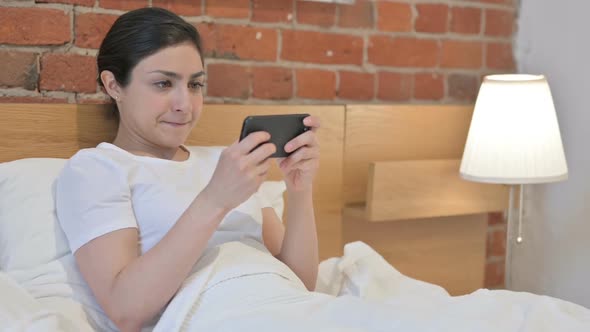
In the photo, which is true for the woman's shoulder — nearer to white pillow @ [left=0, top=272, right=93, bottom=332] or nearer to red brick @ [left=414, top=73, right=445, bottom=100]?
white pillow @ [left=0, top=272, right=93, bottom=332]

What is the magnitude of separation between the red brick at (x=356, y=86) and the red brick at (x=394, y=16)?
5.6 inches

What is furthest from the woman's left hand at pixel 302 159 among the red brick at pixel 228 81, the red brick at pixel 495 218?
the red brick at pixel 495 218

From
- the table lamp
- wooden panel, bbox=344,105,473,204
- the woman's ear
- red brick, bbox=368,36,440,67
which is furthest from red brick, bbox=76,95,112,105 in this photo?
the table lamp

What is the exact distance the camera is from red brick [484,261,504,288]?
232 cm

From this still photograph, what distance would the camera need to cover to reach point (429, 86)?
2.14 m

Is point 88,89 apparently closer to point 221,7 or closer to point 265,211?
point 221,7

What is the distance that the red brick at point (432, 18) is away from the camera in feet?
6.89

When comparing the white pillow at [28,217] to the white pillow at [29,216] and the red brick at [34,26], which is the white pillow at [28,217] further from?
the red brick at [34,26]

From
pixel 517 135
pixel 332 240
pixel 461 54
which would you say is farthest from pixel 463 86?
pixel 332 240

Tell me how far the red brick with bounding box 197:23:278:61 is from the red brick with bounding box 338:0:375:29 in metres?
0.21

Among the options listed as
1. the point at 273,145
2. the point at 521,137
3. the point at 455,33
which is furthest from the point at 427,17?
the point at 273,145

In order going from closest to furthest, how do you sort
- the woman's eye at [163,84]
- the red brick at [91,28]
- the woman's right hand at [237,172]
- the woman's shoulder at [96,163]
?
the woman's right hand at [237,172] → the woman's shoulder at [96,163] → the woman's eye at [163,84] → the red brick at [91,28]

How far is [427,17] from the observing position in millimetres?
2113

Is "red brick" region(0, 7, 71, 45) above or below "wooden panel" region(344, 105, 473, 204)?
above
